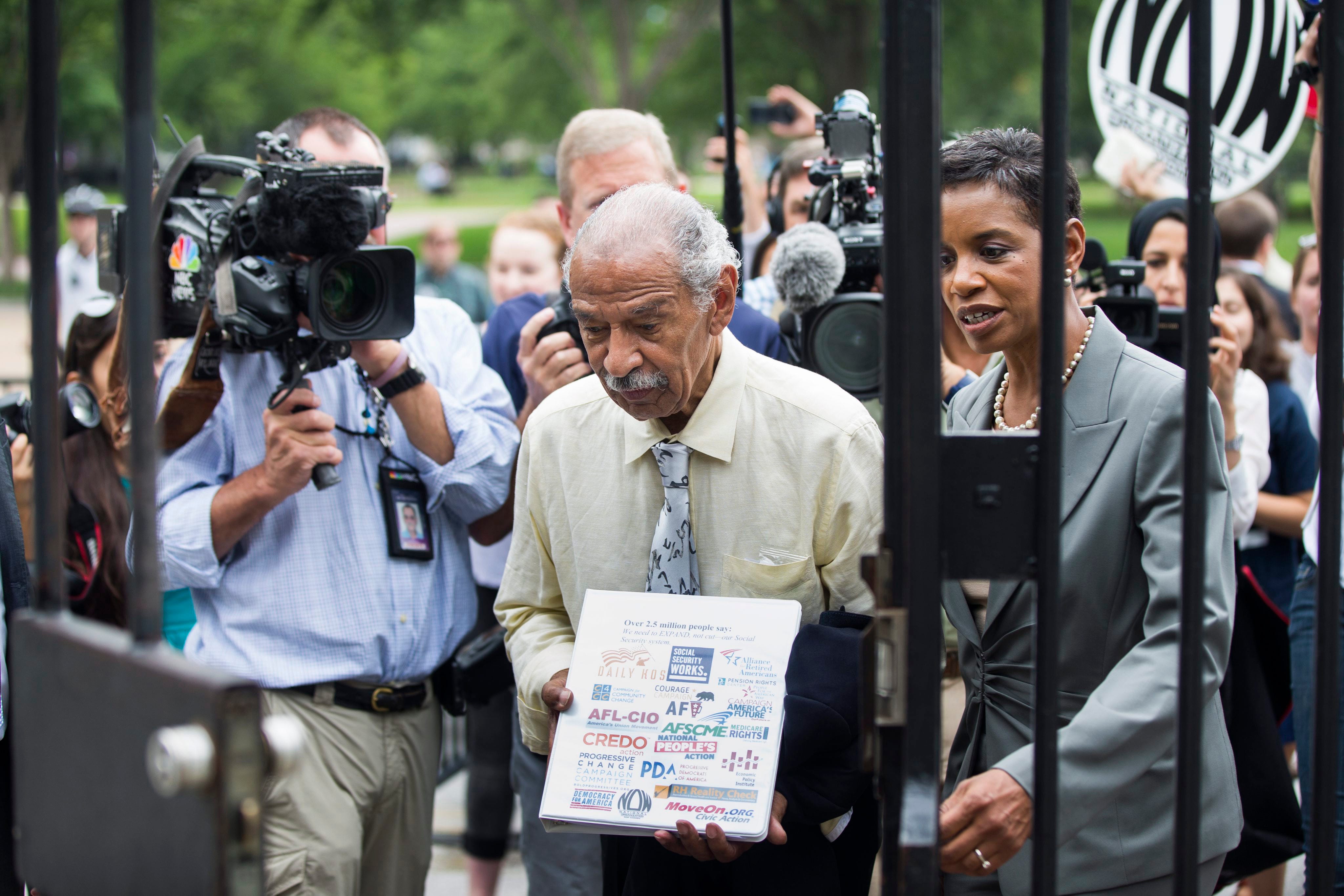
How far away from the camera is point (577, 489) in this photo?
231cm

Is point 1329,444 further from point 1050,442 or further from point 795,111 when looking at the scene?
point 795,111

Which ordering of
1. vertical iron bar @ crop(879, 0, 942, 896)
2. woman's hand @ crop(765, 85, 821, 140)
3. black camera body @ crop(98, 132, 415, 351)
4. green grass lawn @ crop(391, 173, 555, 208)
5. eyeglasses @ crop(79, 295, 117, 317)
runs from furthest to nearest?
green grass lawn @ crop(391, 173, 555, 208)
woman's hand @ crop(765, 85, 821, 140)
eyeglasses @ crop(79, 295, 117, 317)
black camera body @ crop(98, 132, 415, 351)
vertical iron bar @ crop(879, 0, 942, 896)

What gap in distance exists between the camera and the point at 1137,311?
3.10 meters

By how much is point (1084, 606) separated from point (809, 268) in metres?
1.19

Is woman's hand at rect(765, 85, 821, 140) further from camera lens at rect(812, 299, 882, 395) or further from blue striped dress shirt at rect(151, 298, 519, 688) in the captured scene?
blue striped dress shirt at rect(151, 298, 519, 688)

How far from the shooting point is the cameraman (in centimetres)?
259

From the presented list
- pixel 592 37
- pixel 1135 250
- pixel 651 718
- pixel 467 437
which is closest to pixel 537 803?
pixel 467 437

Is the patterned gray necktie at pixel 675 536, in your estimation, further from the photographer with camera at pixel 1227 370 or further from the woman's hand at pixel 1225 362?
the woman's hand at pixel 1225 362

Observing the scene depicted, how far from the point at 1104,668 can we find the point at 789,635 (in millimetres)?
464

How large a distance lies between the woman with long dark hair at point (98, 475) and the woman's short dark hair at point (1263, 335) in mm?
3225

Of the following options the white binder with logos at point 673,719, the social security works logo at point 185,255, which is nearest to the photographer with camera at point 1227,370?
the white binder with logos at point 673,719

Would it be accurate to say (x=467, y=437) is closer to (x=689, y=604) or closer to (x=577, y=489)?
(x=577, y=489)

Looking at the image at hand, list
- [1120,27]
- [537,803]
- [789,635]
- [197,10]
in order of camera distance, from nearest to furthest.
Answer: [789,635] → [537,803] → [1120,27] → [197,10]

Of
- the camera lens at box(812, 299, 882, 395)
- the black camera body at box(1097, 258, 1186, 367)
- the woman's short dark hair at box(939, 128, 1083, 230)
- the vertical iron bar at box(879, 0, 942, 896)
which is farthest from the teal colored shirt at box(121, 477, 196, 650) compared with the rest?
the black camera body at box(1097, 258, 1186, 367)
